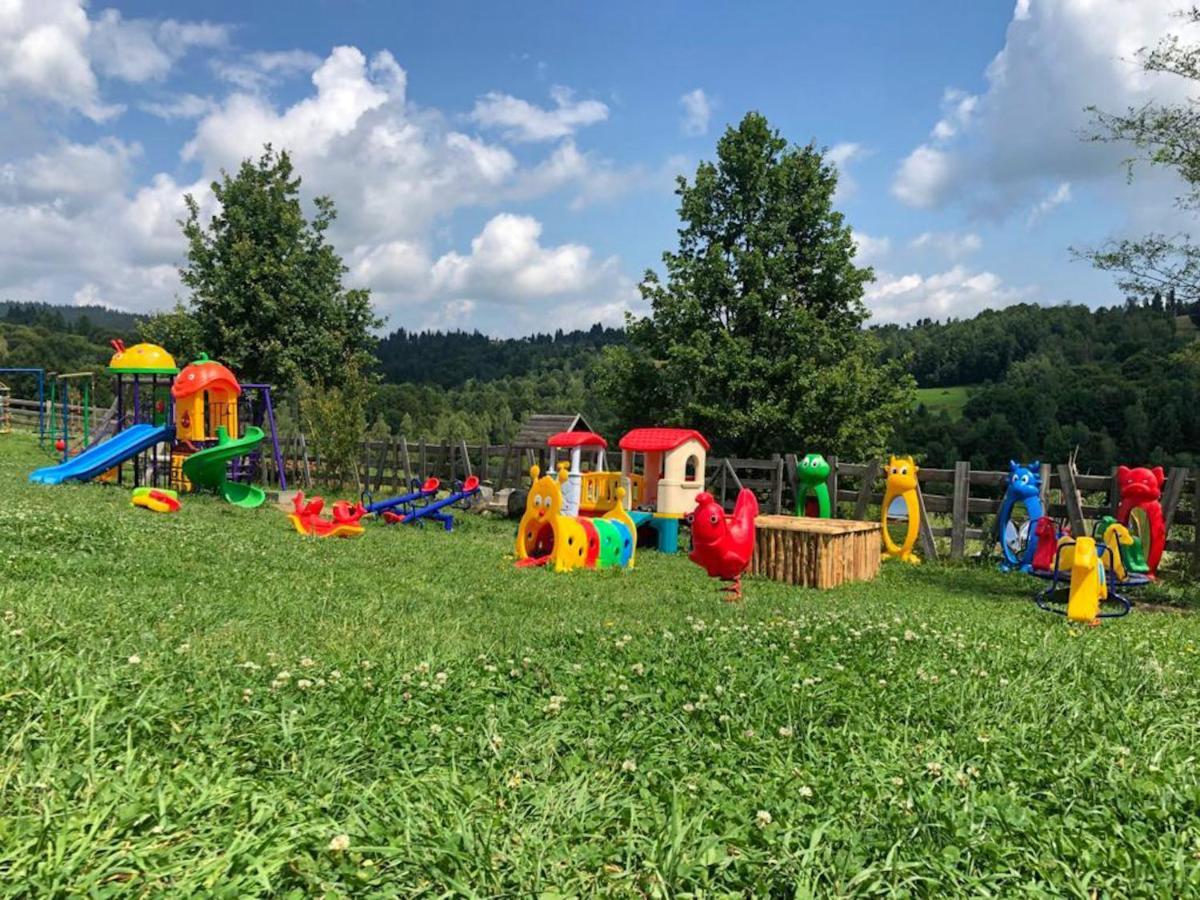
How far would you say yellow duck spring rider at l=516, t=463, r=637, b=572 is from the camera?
11.7 m

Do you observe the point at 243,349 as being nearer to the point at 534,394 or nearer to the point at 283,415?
the point at 283,415

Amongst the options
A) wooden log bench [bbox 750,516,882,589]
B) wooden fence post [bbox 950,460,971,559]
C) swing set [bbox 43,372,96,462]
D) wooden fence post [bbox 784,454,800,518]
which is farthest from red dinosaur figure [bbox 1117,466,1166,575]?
swing set [bbox 43,372,96,462]

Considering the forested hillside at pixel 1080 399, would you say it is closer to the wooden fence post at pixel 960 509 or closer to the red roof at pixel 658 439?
the wooden fence post at pixel 960 509

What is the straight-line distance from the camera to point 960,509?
14.4 m

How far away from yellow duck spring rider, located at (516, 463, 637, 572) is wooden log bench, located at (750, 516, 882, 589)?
2.09 metres

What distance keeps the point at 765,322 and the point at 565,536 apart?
53.5ft

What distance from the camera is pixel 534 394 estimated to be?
104m

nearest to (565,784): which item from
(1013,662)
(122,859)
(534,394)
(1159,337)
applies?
(122,859)

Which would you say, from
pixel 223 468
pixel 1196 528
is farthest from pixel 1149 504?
pixel 223 468

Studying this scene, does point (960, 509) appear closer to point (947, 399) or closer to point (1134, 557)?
point (1134, 557)

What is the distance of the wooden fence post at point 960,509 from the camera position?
1432 centimetres

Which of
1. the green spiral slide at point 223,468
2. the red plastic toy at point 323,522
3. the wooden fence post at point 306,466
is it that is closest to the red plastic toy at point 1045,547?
the red plastic toy at point 323,522

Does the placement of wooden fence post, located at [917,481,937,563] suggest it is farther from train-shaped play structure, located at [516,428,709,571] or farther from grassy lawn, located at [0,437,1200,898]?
grassy lawn, located at [0,437,1200,898]

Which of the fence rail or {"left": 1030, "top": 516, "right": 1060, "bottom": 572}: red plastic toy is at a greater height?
the fence rail
